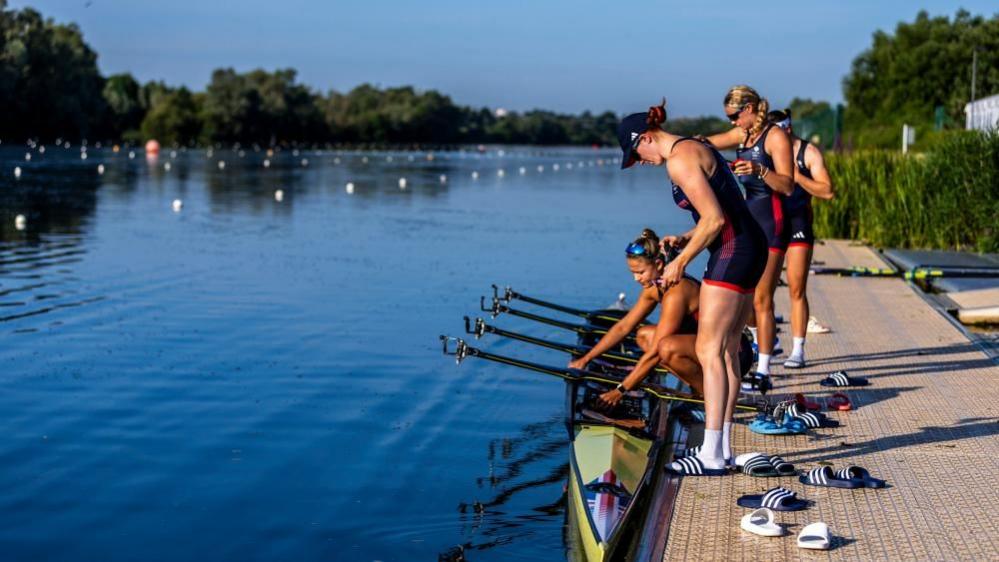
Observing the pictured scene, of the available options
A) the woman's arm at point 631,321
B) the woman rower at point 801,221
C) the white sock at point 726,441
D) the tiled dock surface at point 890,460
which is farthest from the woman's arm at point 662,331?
the woman rower at point 801,221

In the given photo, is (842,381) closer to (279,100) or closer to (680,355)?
(680,355)

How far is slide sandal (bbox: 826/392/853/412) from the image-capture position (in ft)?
30.9

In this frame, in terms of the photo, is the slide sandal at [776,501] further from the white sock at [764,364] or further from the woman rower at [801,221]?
the woman rower at [801,221]

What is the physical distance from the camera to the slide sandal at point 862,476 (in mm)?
7367

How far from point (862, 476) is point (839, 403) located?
81.8 inches

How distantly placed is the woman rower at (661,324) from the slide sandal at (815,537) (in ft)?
8.53

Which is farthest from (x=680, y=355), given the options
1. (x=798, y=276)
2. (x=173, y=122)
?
(x=173, y=122)

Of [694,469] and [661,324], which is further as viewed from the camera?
[661,324]

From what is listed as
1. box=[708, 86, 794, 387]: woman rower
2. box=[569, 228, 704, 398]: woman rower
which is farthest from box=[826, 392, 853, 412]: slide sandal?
box=[569, 228, 704, 398]: woman rower

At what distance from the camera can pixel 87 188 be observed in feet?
151

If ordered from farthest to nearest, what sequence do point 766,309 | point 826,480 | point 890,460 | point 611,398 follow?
1. point 766,309
2. point 611,398
3. point 890,460
4. point 826,480

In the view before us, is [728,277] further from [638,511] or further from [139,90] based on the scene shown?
[139,90]

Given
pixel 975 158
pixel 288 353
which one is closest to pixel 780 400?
pixel 288 353

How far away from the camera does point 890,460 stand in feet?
26.2
